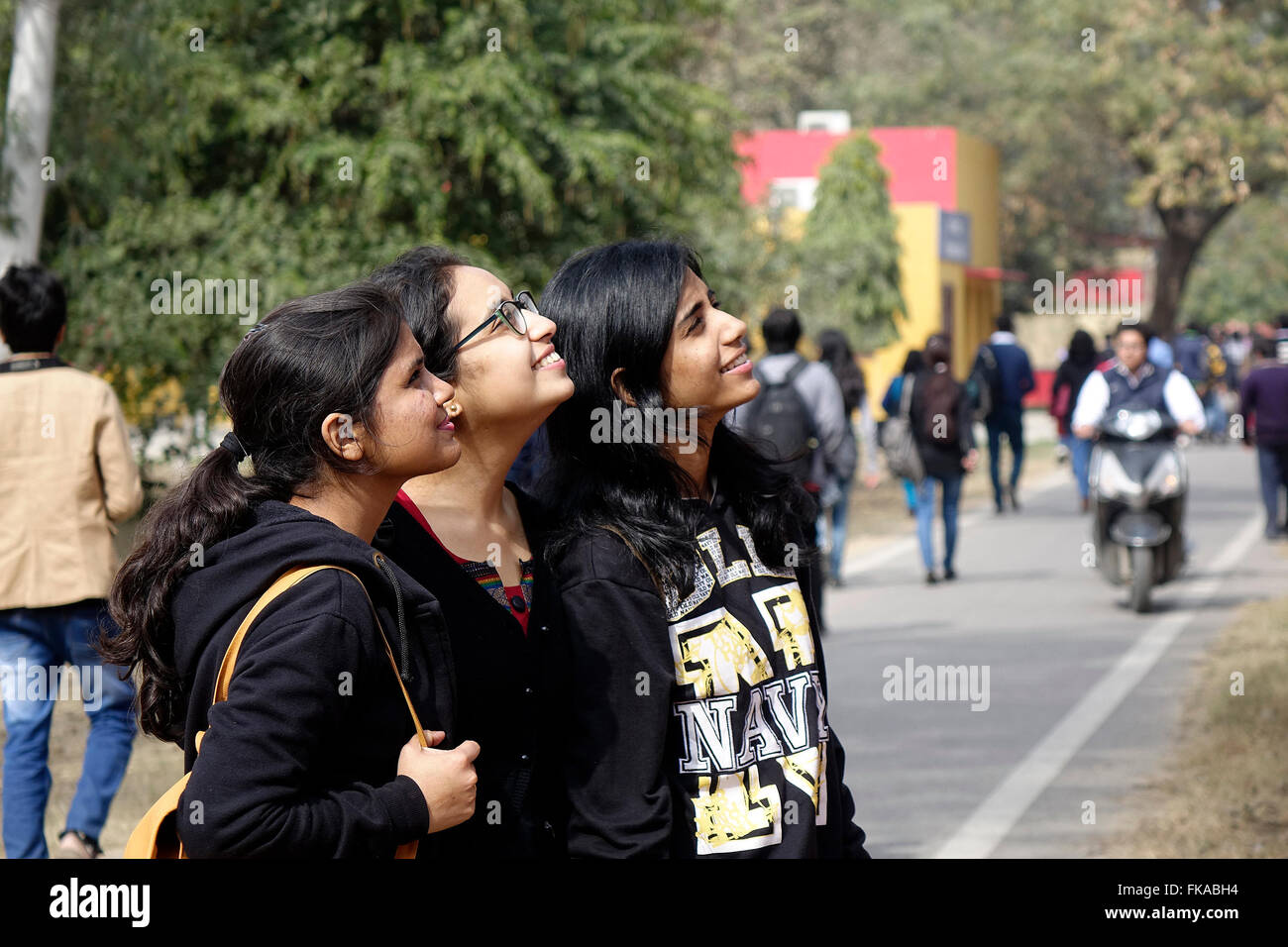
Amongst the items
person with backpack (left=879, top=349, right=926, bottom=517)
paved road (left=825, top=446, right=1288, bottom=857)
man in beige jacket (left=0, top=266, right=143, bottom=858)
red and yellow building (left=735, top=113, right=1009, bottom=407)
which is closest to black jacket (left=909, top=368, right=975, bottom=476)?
person with backpack (left=879, top=349, right=926, bottom=517)

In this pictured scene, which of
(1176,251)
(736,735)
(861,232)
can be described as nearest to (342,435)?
(736,735)

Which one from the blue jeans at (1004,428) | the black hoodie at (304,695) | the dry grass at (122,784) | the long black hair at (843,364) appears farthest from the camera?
the blue jeans at (1004,428)

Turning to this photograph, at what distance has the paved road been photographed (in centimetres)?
616

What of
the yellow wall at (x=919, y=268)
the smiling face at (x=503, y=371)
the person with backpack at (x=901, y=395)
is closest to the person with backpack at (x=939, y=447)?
the person with backpack at (x=901, y=395)

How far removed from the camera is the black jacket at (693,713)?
2.48 meters

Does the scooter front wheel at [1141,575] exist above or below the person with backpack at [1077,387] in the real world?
below

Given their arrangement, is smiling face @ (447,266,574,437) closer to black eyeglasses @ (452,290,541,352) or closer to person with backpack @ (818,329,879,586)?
black eyeglasses @ (452,290,541,352)

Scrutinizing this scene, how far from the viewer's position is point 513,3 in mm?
12258

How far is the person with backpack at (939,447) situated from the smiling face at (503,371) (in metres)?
9.74

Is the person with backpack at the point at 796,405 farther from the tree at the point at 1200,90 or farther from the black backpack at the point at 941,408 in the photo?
the tree at the point at 1200,90

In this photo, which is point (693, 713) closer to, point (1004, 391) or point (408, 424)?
point (408, 424)

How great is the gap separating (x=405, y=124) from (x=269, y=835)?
35.4ft

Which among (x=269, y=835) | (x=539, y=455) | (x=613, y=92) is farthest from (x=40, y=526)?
(x=613, y=92)

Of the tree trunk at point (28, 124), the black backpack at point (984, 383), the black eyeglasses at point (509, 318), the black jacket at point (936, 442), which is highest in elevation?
the tree trunk at point (28, 124)
